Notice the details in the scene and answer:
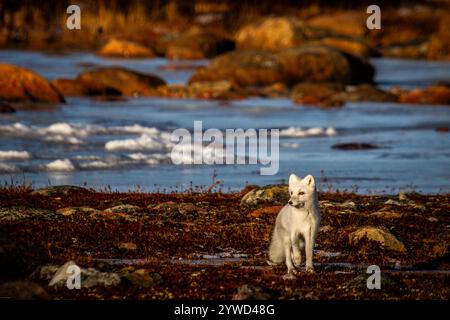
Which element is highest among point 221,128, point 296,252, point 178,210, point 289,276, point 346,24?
point 346,24

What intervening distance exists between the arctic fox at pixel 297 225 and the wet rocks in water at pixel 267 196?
561cm

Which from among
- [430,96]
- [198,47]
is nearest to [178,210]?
[430,96]

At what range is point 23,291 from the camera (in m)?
12.4

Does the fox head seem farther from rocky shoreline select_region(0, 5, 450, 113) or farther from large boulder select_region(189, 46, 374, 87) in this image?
large boulder select_region(189, 46, 374, 87)

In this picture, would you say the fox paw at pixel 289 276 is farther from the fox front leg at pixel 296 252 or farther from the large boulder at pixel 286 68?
the large boulder at pixel 286 68

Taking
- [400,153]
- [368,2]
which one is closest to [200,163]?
[400,153]

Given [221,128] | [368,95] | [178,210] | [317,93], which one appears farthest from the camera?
[317,93]

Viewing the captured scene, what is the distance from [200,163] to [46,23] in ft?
227

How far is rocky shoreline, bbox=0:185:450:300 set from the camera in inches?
519

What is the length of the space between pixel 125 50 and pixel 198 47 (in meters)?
5.40

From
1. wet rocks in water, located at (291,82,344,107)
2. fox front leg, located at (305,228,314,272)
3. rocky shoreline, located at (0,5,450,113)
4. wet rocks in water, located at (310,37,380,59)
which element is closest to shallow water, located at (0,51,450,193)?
wet rocks in water, located at (291,82,344,107)

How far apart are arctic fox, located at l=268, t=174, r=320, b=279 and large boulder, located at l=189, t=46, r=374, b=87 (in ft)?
130

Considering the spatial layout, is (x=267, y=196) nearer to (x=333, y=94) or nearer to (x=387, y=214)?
(x=387, y=214)

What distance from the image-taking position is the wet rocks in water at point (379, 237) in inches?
644
